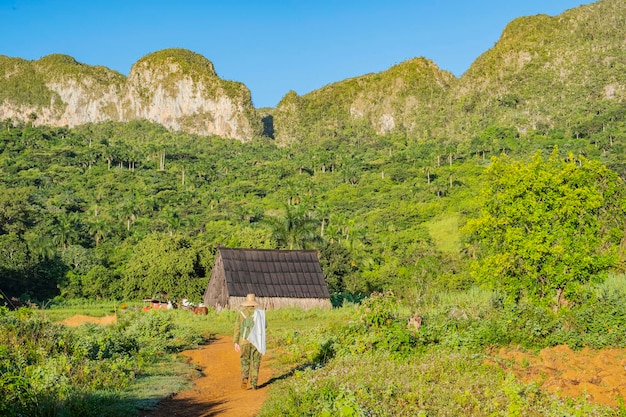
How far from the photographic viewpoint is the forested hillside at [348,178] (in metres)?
44.7

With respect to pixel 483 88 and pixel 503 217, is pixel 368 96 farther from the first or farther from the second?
pixel 503 217

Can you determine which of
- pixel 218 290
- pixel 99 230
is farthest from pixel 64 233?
pixel 218 290

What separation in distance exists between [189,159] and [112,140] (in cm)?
2635

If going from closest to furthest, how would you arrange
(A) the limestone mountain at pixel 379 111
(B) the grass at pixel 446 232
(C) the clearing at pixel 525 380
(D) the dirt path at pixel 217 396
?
(D) the dirt path at pixel 217 396
(C) the clearing at pixel 525 380
(B) the grass at pixel 446 232
(A) the limestone mountain at pixel 379 111

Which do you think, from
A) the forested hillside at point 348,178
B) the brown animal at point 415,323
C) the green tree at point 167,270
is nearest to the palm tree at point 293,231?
the forested hillside at point 348,178

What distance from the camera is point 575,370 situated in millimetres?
11047

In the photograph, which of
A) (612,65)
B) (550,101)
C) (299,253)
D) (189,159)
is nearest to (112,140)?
(189,159)

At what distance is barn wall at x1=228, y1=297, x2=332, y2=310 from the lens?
31173 mm

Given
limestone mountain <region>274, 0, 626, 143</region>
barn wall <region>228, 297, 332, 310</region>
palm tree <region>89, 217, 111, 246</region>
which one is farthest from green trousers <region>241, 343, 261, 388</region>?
limestone mountain <region>274, 0, 626, 143</region>

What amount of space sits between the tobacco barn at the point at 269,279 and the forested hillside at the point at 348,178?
4794 mm

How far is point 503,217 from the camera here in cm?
1800

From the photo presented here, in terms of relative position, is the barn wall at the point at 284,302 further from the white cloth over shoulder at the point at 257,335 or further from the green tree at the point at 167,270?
the white cloth over shoulder at the point at 257,335

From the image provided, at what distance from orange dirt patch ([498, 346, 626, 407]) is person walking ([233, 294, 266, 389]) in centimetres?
411

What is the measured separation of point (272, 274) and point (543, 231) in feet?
58.1
